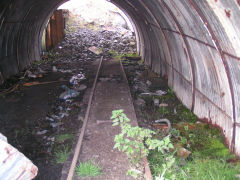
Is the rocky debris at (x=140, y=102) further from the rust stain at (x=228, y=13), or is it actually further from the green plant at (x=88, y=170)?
the rust stain at (x=228, y=13)

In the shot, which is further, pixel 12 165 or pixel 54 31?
pixel 54 31

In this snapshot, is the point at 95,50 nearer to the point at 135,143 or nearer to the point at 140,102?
the point at 140,102

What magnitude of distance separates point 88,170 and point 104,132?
1793 mm

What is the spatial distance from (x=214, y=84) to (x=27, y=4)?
8.19 metres

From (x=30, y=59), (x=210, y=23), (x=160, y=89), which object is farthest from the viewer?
(x=30, y=59)

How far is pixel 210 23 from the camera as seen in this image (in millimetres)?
4621

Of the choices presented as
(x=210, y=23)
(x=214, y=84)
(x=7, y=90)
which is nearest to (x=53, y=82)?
(x=7, y=90)

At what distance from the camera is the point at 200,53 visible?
246 inches

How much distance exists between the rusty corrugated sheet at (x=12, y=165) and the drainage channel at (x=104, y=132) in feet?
3.41

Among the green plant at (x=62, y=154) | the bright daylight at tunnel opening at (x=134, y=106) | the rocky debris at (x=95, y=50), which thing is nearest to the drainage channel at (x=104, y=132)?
the bright daylight at tunnel opening at (x=134, y=106)

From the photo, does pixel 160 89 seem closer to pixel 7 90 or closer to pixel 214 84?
pixel 214 84

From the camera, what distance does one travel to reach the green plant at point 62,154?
17.6 ft

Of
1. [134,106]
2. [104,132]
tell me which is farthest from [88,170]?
[134,106]

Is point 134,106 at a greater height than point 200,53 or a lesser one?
lesser
